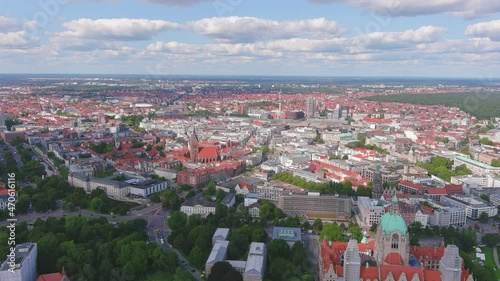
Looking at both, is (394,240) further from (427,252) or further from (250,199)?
(250,199)

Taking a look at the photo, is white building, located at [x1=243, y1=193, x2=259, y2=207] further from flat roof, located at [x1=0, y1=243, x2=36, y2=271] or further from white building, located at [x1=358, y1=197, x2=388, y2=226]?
flat roof, located at [x1=0, y1=243, x2=36, y2=271]

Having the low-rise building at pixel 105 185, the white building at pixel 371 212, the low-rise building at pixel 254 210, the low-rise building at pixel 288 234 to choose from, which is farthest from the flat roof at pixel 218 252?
the low-rise building at pixel 105 185

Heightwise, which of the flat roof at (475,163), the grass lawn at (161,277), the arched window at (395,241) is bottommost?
the grass lawn at (161,277)

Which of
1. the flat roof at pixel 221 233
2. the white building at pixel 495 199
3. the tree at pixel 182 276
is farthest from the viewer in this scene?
the white building at pixel 495 199

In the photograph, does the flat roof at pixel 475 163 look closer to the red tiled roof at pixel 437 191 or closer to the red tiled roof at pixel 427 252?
the red tiled roof at pixel 437 191

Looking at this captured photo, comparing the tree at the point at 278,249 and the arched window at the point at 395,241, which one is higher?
the arched window at the point at 395,241

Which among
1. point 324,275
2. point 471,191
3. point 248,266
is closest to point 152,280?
point 248,266

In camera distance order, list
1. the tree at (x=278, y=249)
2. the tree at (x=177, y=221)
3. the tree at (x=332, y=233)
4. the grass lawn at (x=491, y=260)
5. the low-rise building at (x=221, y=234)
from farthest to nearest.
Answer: the tree at (x=177, y=221) → the tree at (x=332, y=233) → the low-rise building at (x=221, y=234) → the tree at (x=278, y=249) → the grass lawn at (x=491, y=260)

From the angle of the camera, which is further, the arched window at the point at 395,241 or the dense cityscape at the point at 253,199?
the dense cityscape at the point at 253,199

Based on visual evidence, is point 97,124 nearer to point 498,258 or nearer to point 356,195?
point 356,195
